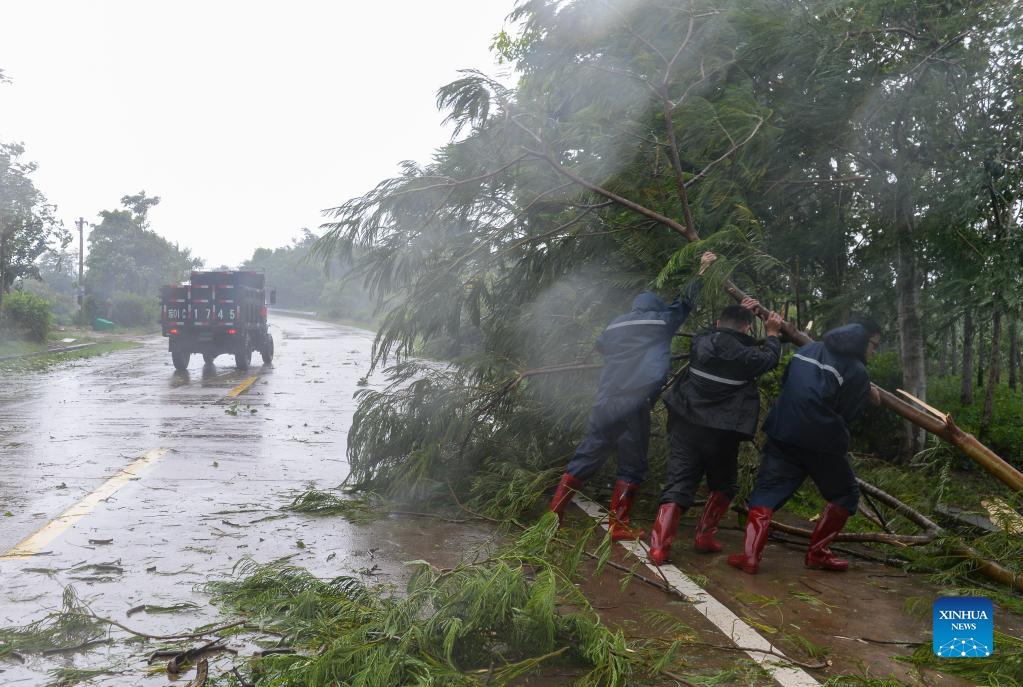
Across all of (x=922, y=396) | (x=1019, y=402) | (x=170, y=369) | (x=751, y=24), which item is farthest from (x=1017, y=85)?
(x=170, y=369)

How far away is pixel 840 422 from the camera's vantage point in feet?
18.6

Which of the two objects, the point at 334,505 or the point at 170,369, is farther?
the point at 170,369

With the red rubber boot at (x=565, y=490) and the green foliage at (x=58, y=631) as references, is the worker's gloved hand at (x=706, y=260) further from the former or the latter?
the green foliage at (x=58, y=631)

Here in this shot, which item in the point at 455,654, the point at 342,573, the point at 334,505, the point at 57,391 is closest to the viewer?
the point at 455,654

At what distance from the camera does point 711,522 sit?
6.27m

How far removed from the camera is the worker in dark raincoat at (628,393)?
625 cm

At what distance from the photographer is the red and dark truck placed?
70.3ft

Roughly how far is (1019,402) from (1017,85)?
13.6 feet

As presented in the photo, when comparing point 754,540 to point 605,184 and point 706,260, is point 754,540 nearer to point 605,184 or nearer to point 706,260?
point 706,260

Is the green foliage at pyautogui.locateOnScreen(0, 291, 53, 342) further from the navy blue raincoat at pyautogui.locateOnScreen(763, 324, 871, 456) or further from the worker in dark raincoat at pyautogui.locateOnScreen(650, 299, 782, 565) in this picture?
the navy blue raincoat at pyautogui.locateOnScreen(763, 324, 871, 456)

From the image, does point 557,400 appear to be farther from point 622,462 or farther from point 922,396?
point 922,396

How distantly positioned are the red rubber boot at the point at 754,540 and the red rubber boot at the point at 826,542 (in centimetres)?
33

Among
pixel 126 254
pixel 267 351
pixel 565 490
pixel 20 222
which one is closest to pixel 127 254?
pixel 126 254

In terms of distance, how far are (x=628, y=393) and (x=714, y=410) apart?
616 mm
